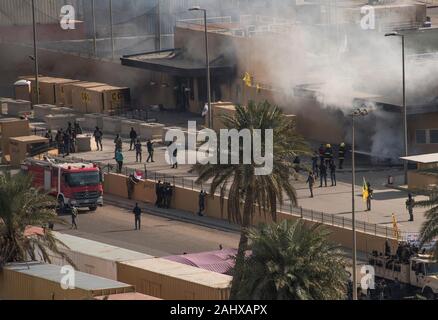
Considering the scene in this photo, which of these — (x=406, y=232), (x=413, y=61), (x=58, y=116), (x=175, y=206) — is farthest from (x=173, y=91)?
(x=406, y=232)

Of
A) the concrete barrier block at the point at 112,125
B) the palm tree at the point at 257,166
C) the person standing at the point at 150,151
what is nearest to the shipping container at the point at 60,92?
the concrete barrier block at the point at 112,125

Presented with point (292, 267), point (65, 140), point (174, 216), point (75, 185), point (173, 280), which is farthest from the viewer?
point (65, 140)

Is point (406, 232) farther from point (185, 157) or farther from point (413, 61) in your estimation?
point (413, 61)

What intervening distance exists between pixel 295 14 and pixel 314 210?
95.7 ft

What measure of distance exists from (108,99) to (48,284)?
34.1 meters

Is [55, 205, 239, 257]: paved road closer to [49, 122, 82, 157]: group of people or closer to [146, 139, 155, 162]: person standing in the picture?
[146, 139, 155, 162]: person standing

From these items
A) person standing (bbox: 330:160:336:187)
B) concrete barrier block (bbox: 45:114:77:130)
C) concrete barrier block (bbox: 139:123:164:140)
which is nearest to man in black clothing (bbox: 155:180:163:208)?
person standing (bbox: 330:160:336:187)

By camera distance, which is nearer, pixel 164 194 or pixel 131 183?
pixel 164 194

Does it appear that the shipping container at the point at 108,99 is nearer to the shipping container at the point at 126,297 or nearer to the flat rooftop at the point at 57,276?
the flat rooftop at the point at 57,276

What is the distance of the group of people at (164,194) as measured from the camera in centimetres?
5434

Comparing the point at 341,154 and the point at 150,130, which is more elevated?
the point at 150,130

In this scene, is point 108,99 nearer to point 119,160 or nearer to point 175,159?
point 175,159

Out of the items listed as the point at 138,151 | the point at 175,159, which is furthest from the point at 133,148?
the point at 175,159

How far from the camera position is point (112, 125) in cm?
6781
